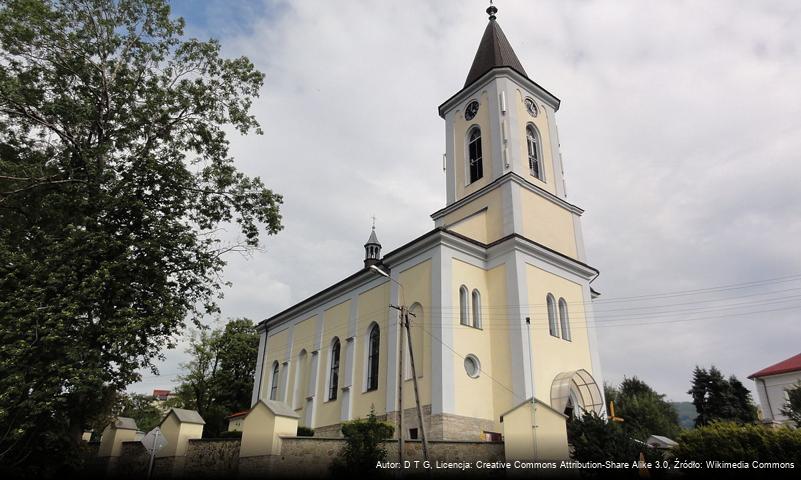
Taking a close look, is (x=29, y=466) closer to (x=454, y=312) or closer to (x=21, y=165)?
(x=21, y=165)

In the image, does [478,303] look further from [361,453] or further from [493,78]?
[493,78]

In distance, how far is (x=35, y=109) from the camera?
48.9ft

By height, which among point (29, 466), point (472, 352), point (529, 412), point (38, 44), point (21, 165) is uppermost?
point (38, 44)

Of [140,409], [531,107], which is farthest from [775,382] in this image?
[140,409]

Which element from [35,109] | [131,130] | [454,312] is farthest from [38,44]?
[454,312]

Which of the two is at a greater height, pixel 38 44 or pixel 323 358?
pixel 38 44

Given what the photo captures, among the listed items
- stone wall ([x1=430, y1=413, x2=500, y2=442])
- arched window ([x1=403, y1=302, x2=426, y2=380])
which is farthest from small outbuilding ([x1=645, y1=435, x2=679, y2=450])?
arched window ([x1=403, y1=302, x2=426, y2=380])

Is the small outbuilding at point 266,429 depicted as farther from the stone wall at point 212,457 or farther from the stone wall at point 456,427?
the stone wall at point 456,427

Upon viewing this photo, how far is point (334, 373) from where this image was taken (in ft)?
93.0

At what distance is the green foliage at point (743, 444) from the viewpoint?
42.6 feet

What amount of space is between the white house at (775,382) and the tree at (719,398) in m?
2.63

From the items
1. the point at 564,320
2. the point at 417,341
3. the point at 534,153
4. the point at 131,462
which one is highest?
the point at 534,153

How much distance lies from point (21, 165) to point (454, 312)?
15.5 metres

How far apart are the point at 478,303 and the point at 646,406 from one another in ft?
100
